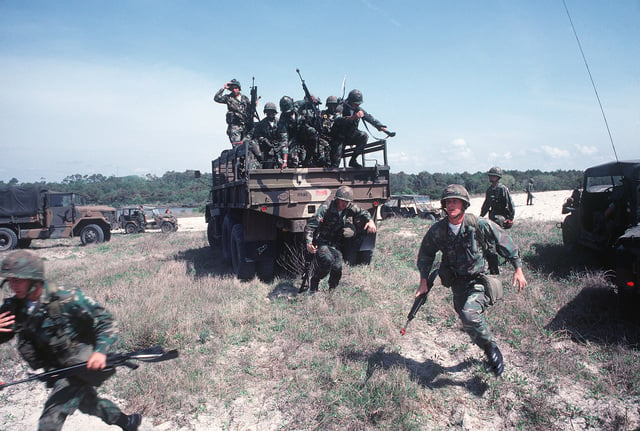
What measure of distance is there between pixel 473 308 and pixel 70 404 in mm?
2992

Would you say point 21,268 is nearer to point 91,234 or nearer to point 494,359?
point 494,359

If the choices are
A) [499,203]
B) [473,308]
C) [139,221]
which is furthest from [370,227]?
[139,221]

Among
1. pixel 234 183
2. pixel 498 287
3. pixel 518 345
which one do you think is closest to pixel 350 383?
pixel 498 287

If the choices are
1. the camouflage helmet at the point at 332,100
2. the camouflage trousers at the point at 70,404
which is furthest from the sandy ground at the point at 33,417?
the camouflage helmet at the point at 332,100

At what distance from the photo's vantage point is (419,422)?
3.11m

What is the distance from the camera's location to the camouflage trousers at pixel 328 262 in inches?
227

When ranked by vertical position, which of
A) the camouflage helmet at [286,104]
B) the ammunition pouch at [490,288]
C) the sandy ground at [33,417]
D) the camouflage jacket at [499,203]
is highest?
the camouflage helmet at [286,104]

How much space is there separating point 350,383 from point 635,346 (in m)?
2.75

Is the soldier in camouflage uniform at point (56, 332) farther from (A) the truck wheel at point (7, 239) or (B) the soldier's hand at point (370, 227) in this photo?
(A) the truck wheel at point (7, 239)

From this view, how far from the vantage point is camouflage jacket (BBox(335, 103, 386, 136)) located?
7176 millimetres

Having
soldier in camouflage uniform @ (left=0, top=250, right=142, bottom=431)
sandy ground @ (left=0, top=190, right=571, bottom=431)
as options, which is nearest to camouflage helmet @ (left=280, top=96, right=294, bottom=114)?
sandy ground @ (left=0, top=190, right=571, bottom=431)

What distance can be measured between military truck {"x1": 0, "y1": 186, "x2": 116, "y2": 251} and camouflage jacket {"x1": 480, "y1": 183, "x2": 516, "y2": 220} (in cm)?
1513

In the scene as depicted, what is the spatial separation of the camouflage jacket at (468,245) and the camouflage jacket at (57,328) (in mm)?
2651

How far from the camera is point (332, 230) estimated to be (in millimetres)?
5953
